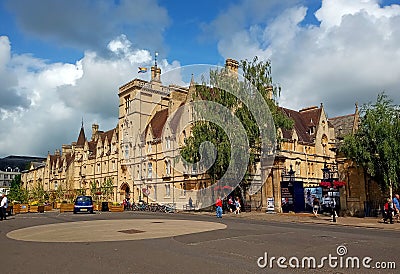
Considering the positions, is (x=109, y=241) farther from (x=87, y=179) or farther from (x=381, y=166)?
(x=87, y=179)

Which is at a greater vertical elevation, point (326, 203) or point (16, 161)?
point (16, 161)

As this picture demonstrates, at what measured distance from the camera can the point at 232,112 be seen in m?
36.1

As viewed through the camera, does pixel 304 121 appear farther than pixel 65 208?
Yes

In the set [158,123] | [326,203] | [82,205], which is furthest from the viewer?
[158,123]

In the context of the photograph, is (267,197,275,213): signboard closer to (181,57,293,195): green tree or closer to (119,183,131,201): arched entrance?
(181,57,293,195): green tree

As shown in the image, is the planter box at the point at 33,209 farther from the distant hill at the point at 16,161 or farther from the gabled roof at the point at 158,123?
the distant hill at the point at 16,161

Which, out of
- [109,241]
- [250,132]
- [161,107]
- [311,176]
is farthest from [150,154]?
[109,241]

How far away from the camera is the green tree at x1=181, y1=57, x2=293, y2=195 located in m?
35.0

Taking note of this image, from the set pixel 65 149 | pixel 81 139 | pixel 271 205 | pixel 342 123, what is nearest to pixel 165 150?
pixel 271 205

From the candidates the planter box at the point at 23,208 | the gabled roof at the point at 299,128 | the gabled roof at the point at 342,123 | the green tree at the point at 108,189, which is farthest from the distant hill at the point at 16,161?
the gabled roof at the point at 342,123

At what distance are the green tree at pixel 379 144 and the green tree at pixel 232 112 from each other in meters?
8.71

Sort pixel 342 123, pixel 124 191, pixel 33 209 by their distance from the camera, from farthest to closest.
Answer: pixel 124 191, pixel 342 123, pixel 33 209

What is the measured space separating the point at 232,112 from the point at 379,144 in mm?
13471

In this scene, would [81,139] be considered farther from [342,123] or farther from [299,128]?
[342,123]
